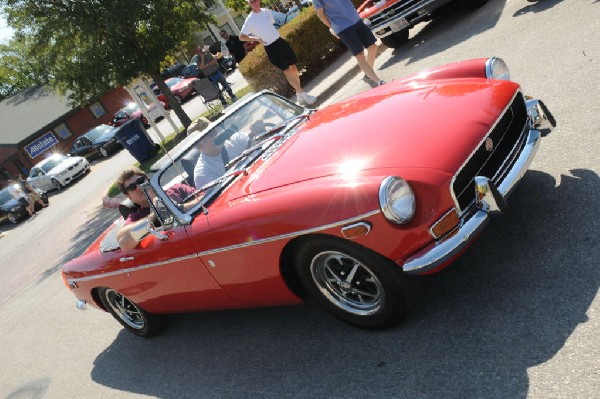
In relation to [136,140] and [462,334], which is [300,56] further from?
[462,334]

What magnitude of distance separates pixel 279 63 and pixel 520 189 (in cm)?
625

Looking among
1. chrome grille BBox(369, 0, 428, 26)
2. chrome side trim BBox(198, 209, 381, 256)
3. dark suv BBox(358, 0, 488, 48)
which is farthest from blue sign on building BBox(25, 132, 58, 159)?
chrome side trim BBox(198, 209, 381, 256)

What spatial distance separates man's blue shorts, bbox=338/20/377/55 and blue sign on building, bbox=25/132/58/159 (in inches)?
1475

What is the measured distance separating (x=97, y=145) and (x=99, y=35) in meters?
14.0

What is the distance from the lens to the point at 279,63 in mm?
9680

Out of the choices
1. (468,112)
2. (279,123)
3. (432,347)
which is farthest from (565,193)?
(279,123)

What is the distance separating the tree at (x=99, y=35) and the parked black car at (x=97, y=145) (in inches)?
481

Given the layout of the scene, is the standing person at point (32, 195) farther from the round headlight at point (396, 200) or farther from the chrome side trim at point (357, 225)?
the round headlight at point (396, 200)

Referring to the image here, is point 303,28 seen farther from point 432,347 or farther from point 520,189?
point 432,347

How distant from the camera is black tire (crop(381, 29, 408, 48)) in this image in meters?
10.9

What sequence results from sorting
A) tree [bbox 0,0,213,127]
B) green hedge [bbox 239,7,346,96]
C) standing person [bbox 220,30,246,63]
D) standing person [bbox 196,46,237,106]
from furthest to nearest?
standing person [bbox 220,30,246,63], standing person [bbox 196,46,237,106], tree [bbox 0,0,213,127], green hedge [bbox 239,7,346,96]

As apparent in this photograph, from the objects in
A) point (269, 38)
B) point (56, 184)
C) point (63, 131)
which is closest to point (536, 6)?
point (269, 38)

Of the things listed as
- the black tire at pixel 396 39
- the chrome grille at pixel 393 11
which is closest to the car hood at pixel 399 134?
the chrome grille at pixel 393 11

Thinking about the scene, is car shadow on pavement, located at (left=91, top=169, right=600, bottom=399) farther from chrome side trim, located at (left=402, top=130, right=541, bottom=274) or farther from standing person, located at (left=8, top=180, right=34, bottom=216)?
standing person, located at (left=8, top=180, right=34, bottom=216)
